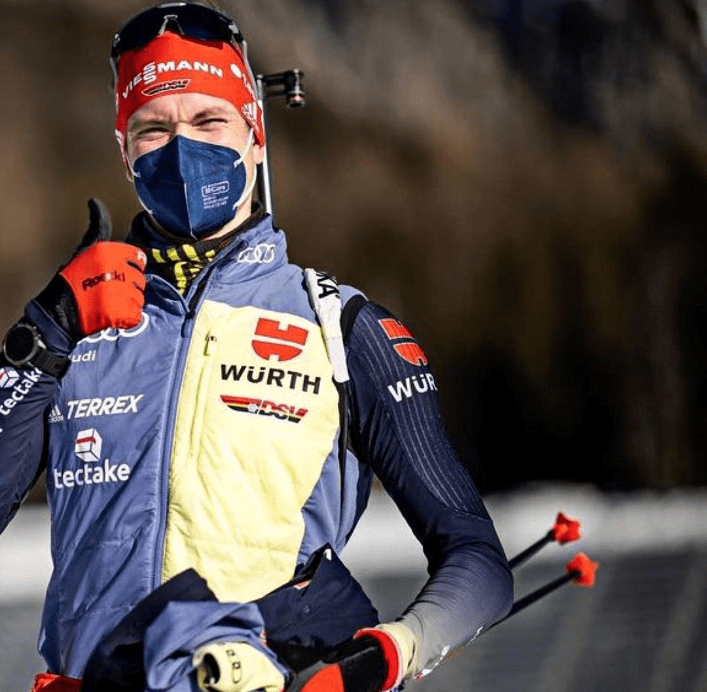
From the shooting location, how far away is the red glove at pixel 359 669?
1984mm

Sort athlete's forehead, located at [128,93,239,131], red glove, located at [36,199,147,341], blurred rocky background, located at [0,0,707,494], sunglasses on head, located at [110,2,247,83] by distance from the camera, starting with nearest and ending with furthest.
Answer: red glove, located at [36,199,147,341] → athlete's forehead, located at [128,93,239,131] → sunglasses on head, located at [110,2,247,83] → blurred rocky background, located at [0,0,707,494]

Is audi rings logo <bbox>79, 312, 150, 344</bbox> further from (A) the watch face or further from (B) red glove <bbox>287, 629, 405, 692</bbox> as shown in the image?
(B) red glove <bbox>287, 629, 405, 692</bbox>

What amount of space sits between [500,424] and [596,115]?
211cm

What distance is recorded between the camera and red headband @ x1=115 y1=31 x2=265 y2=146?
248 cm

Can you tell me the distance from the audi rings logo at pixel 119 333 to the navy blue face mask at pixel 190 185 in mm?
188

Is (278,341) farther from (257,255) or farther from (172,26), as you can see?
(172,26)

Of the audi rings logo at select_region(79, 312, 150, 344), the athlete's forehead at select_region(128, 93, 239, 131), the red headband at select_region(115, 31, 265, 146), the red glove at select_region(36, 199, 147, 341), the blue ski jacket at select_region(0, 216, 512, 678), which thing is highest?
the red headband at select_region(115, 31, 265, 146)

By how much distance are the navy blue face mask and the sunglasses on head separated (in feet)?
0.90

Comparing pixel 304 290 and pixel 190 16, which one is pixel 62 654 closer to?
pixel 304 290

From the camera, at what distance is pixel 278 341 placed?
2.26m

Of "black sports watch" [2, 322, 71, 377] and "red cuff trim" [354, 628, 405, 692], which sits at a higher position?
"black sports watch" [2, 322, 71, 377]

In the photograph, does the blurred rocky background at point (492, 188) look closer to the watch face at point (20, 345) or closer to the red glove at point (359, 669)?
the watch face at point (20, 345)

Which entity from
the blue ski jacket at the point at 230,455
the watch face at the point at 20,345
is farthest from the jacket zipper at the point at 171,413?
the watch face at the point at 20,345

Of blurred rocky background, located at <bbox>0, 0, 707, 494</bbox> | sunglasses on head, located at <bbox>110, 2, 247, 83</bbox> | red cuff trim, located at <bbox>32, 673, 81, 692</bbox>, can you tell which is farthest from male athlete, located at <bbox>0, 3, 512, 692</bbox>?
blurred rocky background, located at <bbox>0, 0, 707, 494</bbox>
